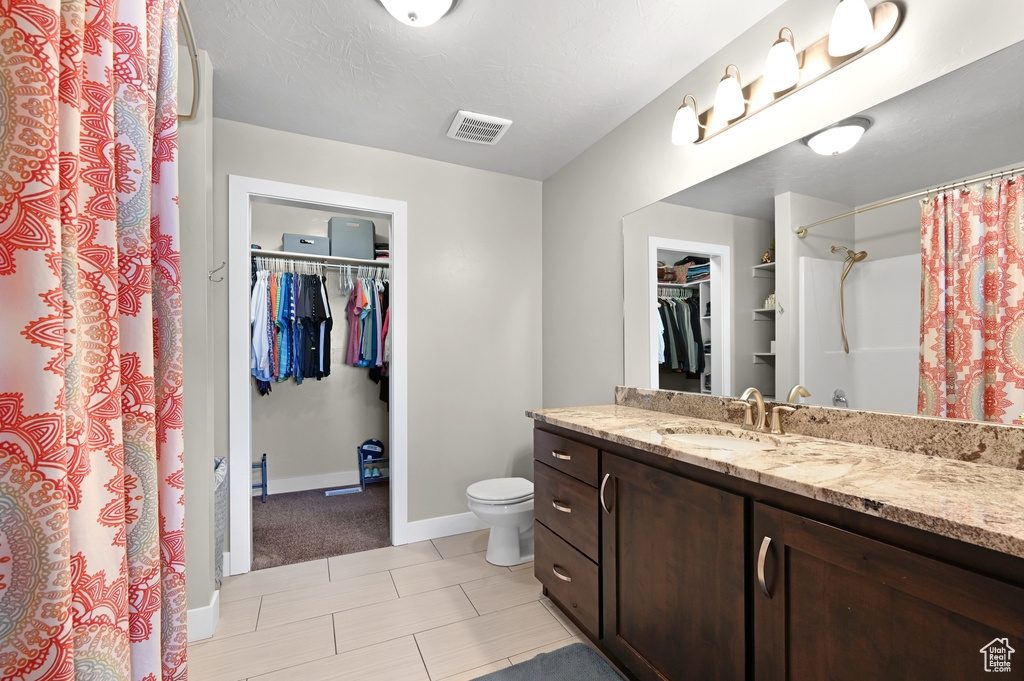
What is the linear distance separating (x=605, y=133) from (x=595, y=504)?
2.01 m

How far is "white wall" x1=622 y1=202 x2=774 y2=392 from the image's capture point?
1771mm

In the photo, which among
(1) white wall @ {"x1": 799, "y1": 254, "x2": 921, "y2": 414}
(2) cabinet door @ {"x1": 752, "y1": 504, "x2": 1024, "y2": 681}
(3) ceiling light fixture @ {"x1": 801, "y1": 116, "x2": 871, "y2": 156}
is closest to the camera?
(2) cabinet door @ {"x1": 752, "y1": 504, "x2": 1024, "y2": 681}

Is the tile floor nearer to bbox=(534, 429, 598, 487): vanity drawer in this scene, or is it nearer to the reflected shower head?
bbox=(534, 429, 598, 487): vanity drawer

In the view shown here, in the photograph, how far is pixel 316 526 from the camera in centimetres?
312

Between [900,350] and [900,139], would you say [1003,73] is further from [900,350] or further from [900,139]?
[900,350]

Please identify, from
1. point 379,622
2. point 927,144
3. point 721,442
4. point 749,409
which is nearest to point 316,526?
point 379,622

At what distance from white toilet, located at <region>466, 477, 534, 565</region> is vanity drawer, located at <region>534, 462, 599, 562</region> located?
37 centimetres

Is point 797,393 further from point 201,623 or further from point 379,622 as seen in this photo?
point 201,623

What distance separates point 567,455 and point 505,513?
0.77 meters

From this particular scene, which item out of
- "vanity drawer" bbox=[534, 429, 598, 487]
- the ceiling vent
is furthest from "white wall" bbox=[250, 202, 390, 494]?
"vanity drawer" bbox=[534, 429, 598, 487]

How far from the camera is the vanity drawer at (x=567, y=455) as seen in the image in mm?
1749

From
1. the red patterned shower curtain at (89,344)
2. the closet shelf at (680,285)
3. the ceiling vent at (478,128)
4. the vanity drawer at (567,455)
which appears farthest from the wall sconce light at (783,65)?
the red patterned shower curtain at (89,344)

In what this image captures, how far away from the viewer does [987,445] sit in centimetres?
115

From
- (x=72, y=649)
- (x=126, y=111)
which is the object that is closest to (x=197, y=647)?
(x=72, y=649)
